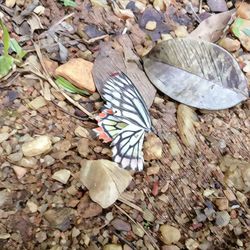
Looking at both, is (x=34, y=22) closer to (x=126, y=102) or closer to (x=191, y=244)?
(x=126, y=102)

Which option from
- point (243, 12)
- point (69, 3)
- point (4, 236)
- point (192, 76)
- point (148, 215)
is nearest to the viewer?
point (4, 236)

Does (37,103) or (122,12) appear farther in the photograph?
(122,12)

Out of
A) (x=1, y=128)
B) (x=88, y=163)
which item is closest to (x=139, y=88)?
(x=88, y=163)

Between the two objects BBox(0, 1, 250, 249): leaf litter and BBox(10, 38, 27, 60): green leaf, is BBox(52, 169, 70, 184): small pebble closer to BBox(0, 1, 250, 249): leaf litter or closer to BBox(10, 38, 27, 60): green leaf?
BBox(0, 1, 250, 249): leaf litter

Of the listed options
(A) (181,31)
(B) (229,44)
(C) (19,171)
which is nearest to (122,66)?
(A) (181,31)

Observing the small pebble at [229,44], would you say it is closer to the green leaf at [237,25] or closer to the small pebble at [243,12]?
the green leaf at [237,25]

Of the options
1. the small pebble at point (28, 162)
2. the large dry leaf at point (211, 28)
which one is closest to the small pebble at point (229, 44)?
the large dry leaf at point (211, 28)

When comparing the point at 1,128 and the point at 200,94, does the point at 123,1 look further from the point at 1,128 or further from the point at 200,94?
the point at 1,128

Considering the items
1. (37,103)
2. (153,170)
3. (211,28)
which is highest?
(211,28)
